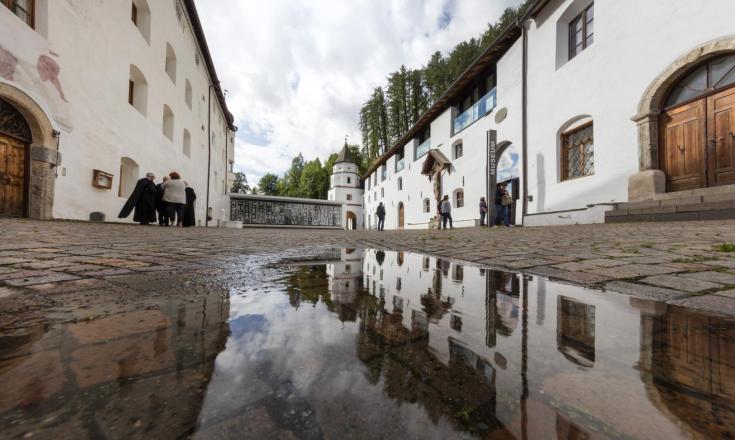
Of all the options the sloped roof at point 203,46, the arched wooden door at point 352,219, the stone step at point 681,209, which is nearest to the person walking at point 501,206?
the stone step at point 681,209

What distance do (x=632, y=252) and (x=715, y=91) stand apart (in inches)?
289

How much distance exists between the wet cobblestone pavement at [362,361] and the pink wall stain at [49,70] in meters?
7.97

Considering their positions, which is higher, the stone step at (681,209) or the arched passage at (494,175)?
the arched passage at (494,175)

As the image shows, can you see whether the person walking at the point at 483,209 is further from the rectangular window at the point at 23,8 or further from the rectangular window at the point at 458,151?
the rectangular window at the point at 23,8

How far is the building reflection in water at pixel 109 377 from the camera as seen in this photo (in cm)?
49

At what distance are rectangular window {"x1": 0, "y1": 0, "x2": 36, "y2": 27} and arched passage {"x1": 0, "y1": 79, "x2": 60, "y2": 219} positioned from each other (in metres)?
1.60

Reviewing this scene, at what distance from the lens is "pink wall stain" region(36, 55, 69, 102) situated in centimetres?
654

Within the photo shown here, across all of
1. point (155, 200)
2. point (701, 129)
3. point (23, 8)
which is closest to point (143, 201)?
point (155, 200)

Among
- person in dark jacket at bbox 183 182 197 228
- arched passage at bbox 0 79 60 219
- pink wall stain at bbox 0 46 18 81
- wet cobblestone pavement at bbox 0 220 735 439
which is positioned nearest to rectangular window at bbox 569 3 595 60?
wet cobblestone pavement at bbox 0 220 735 439

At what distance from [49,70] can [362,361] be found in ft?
32.0

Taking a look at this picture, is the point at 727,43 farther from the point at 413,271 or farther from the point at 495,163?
the point at 413,271

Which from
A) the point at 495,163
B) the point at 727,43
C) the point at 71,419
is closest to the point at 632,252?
the point at 71,419

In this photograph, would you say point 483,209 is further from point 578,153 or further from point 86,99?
point 86,99

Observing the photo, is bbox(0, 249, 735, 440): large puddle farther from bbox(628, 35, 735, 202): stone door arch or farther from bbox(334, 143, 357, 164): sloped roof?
bbox(334, 143, 357, 164): sloped roof
